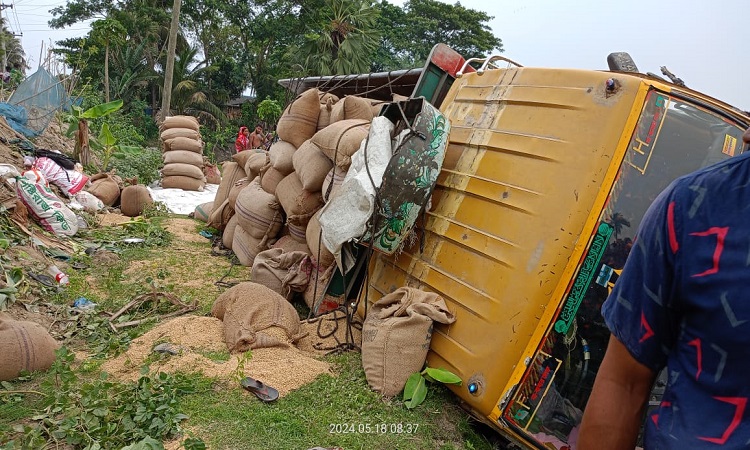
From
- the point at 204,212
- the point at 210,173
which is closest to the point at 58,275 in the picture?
the point at 204,212

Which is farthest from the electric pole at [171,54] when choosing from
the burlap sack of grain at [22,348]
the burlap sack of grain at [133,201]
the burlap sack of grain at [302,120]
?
the burlap sack of grain at [22,348]

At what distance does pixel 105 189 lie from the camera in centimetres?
801

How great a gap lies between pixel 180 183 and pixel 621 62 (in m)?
8.99

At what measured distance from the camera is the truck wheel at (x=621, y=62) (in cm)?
313

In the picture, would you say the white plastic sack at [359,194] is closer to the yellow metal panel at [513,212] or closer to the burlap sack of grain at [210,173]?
the yellow metal panel at [513,212]

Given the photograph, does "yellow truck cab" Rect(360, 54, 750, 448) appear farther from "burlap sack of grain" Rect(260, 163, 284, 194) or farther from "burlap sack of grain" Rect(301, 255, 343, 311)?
"burlap sack of grain" Rect(260, 163, 284, 194)

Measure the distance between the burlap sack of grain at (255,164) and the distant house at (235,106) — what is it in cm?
2002

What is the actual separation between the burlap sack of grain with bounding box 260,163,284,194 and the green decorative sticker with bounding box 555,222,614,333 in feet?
11.7

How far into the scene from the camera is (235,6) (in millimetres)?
25766

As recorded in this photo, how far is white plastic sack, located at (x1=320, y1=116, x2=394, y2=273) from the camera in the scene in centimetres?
309

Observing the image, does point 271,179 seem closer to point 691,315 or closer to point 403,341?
point 403,341

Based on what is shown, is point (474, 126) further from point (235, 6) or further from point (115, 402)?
point (235, 6)

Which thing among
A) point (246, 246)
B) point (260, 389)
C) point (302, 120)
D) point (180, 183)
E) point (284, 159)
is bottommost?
point (180, 183)

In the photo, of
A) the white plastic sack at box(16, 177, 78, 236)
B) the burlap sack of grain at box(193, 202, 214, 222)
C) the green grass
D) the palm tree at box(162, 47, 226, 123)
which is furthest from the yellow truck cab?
the palm tree at box(162, 47, 226, 123)
